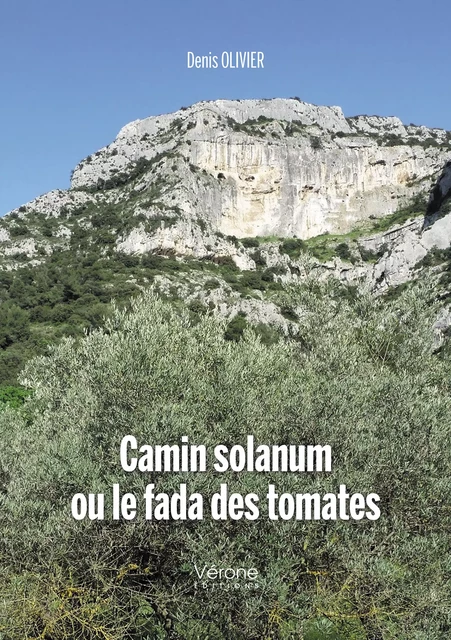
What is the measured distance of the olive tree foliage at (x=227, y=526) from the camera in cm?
690

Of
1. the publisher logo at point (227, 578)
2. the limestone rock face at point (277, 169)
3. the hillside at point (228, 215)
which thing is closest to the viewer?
the publisher logo at point (227, 578)

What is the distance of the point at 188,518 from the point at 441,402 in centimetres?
533

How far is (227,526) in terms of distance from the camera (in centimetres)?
712

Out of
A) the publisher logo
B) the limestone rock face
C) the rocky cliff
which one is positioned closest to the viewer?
the publisher logo

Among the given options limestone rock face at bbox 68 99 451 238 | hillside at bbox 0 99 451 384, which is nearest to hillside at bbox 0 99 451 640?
hillside at bbox 0 99 451 384

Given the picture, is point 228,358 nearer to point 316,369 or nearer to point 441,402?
point 316,369

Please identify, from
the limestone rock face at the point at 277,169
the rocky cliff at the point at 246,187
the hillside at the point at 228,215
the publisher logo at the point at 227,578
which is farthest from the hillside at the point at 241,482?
the limestone rock face at the point at 277,169

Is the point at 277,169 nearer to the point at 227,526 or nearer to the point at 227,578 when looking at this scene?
the point at 227,526

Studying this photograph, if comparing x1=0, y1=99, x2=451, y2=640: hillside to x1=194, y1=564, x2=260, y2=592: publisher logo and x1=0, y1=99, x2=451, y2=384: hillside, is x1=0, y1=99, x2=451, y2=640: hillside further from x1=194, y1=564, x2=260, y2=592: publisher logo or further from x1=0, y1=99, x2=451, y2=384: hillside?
x1=0, y1=99, x2=451, y2=384: hillside

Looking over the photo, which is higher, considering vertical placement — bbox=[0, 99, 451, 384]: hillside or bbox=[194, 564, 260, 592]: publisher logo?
bbox=[0, 99, 451, 384]: hillside

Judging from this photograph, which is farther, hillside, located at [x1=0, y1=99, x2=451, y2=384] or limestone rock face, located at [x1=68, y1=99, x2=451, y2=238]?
limestone rock face, located at [x1=68, y1=99, x2=451, y2=238]

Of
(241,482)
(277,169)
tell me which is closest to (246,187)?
(277,169)

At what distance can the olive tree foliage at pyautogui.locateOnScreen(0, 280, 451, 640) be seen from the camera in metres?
6.90

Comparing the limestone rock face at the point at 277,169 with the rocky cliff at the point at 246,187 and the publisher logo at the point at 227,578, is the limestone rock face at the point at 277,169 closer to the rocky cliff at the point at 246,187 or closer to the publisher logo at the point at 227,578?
the rocky cliff at the point at 246,187
